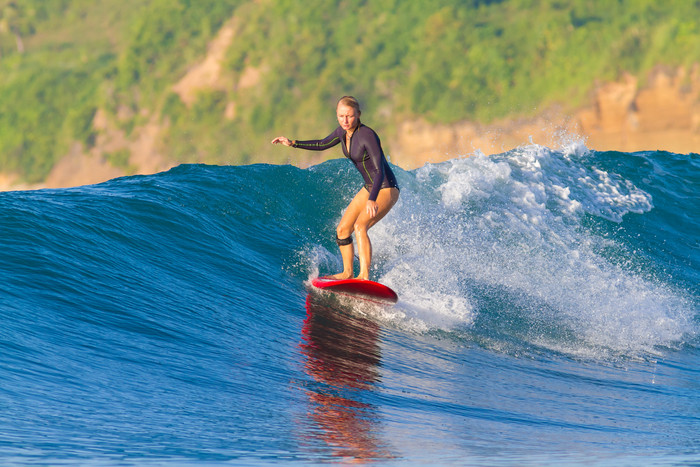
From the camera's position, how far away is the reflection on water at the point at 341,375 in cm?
409

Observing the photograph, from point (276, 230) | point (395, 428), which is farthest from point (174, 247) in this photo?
point (395, 428)

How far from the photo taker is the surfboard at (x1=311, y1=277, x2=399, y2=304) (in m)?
6.76

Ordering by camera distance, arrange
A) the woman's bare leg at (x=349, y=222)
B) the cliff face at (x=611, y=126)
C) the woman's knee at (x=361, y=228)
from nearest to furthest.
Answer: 1. the woman's knee at (x=361, y=228)
2. the woman's bare leg at (x=349, y=222)
3. the cliff face at (x=611, y=126)

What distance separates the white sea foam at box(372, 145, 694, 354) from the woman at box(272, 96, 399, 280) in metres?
1.00

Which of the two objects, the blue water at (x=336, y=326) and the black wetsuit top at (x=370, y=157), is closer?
the blue water at (x=336, y=326)

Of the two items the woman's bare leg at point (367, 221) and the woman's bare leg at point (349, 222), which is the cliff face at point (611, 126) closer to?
the woman's bare leg at point (349, 222)

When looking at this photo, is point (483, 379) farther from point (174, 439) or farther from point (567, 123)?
point (567, 123)

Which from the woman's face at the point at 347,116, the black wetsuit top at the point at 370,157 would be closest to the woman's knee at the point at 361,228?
the black wetsuit top at the point at 370,157

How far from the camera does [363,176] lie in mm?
6527

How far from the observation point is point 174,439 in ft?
12.6

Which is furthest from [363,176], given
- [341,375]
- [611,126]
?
[611,126]

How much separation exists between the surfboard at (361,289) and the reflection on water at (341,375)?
186 millimetres

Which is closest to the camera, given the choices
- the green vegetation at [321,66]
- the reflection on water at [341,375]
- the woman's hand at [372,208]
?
the reflection on water at [341,375]

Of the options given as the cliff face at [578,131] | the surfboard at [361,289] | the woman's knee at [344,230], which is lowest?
the surfboard at [361,289]
